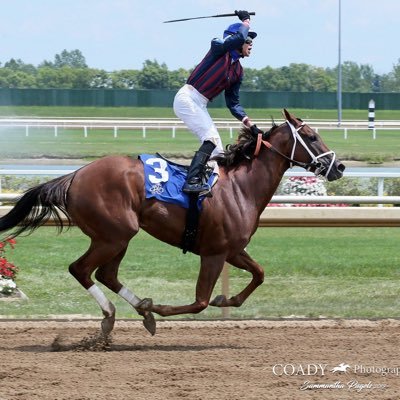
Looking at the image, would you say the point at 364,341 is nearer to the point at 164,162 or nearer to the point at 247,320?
the point at 247,320

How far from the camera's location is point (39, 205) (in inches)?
275

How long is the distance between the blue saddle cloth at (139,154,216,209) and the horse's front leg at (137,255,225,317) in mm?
399

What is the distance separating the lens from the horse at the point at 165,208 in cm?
674

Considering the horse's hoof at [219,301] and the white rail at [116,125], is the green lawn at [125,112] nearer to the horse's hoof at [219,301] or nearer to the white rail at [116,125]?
the white rail at [116,125]

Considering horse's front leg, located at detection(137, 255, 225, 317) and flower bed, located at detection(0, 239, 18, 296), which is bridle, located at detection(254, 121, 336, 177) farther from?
flower bed, located at detection(0, 239, 18, 296)

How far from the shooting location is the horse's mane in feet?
23.4

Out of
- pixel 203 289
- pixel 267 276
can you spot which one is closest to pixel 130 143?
pixel 267 276

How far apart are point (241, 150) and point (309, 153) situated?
49cm

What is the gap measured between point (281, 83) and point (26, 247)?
3579 centimetres

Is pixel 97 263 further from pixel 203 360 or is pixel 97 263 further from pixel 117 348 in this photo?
pixel 203 360

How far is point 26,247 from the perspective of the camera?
1109cm

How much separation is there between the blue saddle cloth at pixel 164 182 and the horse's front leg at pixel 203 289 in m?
0.40

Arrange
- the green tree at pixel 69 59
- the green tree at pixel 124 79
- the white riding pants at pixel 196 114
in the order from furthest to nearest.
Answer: the green tree at pixel 69 59
the green tree at pixel 124 79
the white riding pants at pixel 196 114

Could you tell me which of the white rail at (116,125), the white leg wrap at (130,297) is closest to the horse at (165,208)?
the white leg wrap at (130,297)
